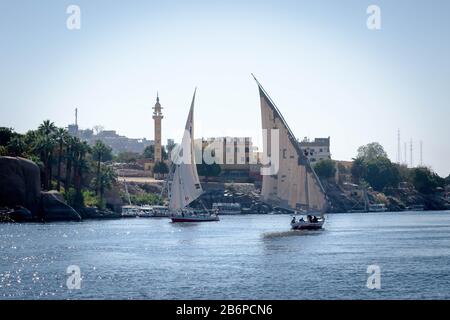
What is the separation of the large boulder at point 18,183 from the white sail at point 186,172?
21317 mm

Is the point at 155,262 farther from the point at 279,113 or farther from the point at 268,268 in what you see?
the point at 279,113

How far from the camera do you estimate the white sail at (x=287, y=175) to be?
8969 cm

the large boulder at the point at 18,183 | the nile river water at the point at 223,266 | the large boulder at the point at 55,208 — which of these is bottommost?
the nile river water at the point at 223,266

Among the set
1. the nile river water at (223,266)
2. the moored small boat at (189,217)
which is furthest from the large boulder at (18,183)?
the nile river water at (223,266)

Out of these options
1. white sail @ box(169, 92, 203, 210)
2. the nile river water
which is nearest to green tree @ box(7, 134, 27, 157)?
white sail @ box(169, 92, 203, 210)

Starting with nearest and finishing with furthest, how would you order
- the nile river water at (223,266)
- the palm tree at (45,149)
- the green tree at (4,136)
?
the nile river water at (223,266) < the palm tree at (45,149) < the green tree at (4,136)

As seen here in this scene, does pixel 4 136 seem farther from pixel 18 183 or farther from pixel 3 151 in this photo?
pixel 18 183

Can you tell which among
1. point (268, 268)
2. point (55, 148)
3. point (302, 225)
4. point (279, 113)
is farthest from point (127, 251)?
point (55, 148)

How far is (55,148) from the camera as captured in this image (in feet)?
500

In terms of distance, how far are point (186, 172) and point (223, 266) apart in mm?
60814

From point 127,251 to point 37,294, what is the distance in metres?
26.6

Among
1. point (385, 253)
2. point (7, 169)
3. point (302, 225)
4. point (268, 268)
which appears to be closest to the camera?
point (268, 268)

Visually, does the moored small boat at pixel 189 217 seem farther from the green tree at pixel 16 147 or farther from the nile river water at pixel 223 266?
the nile river water at pixel 223 266

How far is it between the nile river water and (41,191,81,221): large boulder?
107 ft
